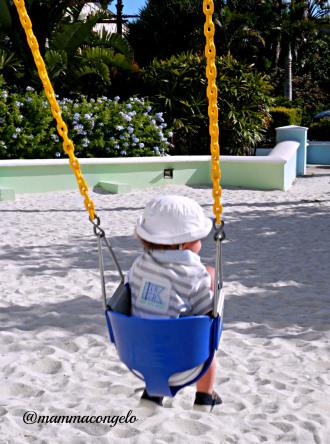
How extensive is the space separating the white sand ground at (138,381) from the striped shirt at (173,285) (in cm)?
50

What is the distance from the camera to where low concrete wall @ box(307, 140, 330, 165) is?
62.8ft

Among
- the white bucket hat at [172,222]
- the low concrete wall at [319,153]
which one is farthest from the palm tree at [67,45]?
the white bucket hat at [172,222]

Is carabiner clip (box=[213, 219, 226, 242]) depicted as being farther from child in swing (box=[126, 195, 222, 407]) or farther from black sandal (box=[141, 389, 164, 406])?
black sandal (box=[141, 389, 164, 406])

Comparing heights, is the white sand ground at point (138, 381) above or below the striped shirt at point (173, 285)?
below

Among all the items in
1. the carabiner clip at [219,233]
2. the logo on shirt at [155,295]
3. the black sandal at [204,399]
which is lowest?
the black sandal at [204,399]

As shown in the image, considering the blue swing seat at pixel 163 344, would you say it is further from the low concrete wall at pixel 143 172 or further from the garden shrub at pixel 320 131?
the garden shrub at pixel 320 131

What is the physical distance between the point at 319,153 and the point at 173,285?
56.3 ft

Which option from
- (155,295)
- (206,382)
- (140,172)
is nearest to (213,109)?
(155,295)

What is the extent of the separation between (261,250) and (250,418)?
4.04m

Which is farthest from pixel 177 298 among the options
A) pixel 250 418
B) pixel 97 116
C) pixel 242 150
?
pixel 242 150

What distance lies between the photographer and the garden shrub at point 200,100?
46.8ft

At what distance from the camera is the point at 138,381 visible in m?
3.52

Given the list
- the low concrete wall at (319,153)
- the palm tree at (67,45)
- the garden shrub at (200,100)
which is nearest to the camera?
the palm tree at (67,45)

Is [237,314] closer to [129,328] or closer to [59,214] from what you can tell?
[129,328]
